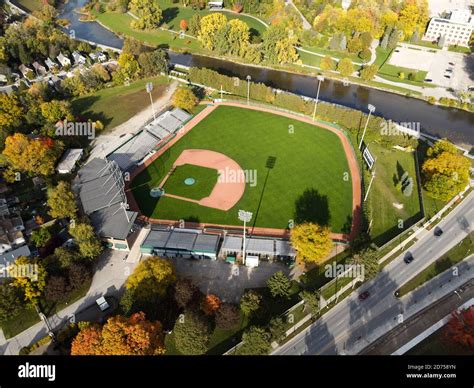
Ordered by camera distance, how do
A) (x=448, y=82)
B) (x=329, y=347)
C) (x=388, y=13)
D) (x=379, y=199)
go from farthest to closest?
(x=388, y=13)
(x=448, y=82)
(x=379, y=199)
(x=329, y=347)

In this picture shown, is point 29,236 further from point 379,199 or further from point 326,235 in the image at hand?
point 379,199

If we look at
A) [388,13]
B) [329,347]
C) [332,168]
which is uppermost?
[388,13]

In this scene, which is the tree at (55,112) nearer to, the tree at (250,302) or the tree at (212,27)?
the tree at (212,27)

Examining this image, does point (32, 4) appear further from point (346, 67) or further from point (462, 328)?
point (462, 328)

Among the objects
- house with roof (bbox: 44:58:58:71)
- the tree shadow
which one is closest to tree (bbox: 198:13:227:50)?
house with roof (bbox: 44:58:58:71)

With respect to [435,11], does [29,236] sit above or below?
below

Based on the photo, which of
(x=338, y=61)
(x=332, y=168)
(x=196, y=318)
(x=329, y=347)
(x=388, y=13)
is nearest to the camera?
(x=196, y=318)

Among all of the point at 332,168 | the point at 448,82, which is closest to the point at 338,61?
the point at 448,82

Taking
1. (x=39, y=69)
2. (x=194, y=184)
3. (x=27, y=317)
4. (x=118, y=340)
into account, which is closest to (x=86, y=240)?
(x=27, y=317)
